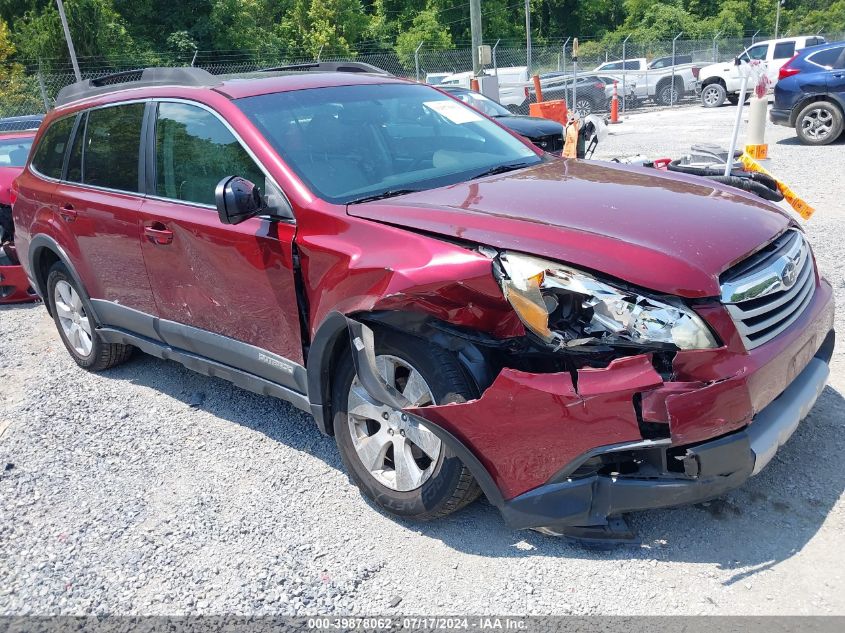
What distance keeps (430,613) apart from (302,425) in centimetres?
176

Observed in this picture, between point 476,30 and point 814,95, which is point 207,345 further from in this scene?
point 476,30

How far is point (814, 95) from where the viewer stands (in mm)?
12883

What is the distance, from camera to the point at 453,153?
396 cm

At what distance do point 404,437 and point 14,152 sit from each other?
7571mm

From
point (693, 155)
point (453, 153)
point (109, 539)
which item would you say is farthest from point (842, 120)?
point (109, 539)

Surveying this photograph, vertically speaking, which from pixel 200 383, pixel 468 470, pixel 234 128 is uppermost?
pixel 234 128

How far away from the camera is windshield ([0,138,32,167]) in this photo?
27.9 ft

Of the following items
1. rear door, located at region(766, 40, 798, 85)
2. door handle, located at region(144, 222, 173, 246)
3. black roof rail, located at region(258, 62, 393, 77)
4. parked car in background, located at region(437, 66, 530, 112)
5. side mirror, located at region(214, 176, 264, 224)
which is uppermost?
black roof rail, located at region(258, 62, 393, 77)

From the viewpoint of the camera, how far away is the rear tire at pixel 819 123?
12.8m

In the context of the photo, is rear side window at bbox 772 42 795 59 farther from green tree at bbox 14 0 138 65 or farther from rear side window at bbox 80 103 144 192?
green tree at bbox 14 0 138 65

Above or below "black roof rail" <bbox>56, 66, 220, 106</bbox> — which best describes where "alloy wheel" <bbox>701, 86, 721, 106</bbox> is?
below

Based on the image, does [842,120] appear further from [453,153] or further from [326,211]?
[326,211]

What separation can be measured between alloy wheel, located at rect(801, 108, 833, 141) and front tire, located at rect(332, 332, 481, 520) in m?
12.6

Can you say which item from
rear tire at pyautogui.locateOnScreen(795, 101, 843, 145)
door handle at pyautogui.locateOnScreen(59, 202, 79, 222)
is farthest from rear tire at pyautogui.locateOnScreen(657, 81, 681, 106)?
door handle at pyautogui.locateOnScreen(59, 202, 79, 222)
